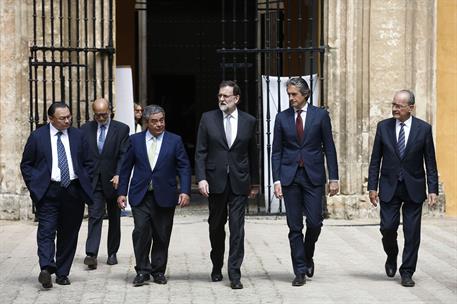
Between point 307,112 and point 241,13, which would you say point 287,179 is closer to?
point 307,112

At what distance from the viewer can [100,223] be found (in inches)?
503

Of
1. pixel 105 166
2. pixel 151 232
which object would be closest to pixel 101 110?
pixel 105 166

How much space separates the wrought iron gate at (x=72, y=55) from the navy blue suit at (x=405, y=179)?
558 centimetres

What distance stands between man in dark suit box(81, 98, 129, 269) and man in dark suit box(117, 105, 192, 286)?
40.4 inches

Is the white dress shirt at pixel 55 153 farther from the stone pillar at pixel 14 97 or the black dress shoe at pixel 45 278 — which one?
the stone pillar at pixel 14 97

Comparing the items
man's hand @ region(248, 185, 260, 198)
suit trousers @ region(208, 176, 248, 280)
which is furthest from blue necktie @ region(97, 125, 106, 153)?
man's hand @ region(248, 185, 260, 198)

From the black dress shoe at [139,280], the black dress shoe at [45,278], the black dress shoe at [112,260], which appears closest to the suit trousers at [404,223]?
the black dress shoe at [139,280]

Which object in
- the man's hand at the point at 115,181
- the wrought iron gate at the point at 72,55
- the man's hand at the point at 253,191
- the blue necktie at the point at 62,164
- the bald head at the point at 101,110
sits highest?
the wrought iron gate at the point at 72,55

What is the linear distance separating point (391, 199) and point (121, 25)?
11104 millimetres

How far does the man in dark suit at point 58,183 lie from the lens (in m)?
11.5

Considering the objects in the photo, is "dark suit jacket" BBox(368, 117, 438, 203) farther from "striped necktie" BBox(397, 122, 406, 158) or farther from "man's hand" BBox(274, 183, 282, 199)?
"man's hand" BBox(274, 183, 282, 199)

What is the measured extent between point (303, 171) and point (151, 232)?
149cm

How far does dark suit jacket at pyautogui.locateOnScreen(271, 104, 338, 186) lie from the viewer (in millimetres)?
11656

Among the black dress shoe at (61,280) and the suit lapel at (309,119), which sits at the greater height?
the suit lapel at (309,119)
